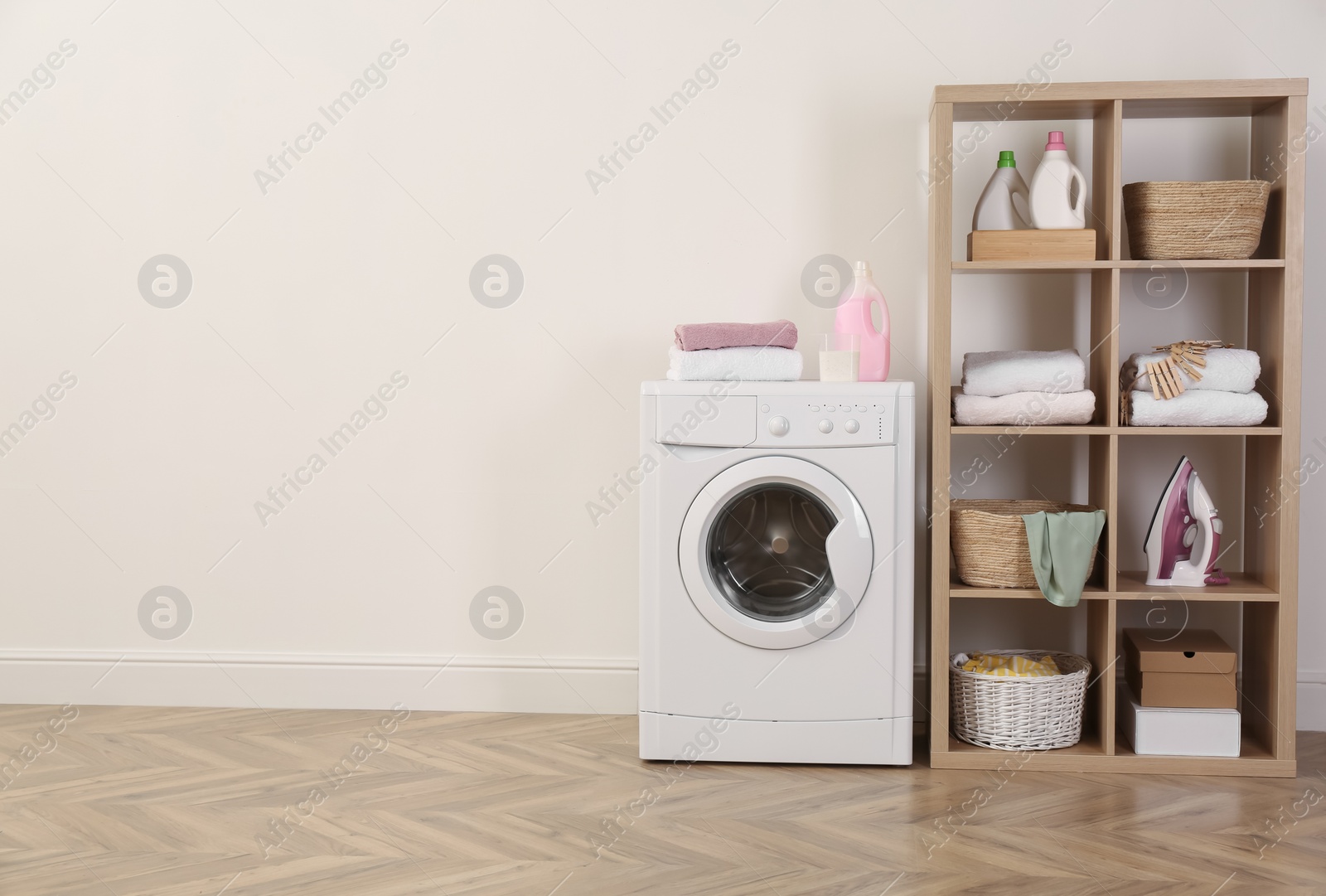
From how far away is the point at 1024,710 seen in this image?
2.30 meters

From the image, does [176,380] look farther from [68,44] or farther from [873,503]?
[873,503]

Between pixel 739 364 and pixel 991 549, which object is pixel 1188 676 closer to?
pixel 991 549

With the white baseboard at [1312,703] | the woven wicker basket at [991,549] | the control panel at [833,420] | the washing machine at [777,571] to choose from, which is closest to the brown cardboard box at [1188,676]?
the woven wicker basket at [991,549]

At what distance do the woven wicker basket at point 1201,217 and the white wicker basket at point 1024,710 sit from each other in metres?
0.98

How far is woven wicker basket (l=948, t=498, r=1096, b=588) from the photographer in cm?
229

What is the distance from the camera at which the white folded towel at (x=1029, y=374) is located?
228 cm

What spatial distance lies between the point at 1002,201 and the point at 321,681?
2.14 meters

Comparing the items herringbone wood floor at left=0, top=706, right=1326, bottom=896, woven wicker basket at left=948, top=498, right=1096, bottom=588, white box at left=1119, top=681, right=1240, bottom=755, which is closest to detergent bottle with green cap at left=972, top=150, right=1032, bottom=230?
woven wicker basket at left=948, top=498, right=1096, bottom=588

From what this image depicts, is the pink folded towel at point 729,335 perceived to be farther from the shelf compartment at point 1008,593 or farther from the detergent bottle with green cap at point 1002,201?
the shelf compartment at point 1008,593

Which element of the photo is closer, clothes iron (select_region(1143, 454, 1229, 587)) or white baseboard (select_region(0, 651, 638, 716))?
clothes iron (select_region(1143, 454, 1229, 587))

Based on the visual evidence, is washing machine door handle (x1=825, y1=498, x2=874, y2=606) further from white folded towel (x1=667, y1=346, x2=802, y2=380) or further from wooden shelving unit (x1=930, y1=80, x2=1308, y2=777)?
white folded towel (x1=667, y1=346, x2=802, y2=380)

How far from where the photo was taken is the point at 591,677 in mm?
2738

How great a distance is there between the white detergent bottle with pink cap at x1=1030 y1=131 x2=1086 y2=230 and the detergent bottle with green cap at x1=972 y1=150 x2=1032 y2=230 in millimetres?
56

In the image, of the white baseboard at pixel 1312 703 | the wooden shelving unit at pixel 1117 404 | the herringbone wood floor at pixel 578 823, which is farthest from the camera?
the white baseboard at pixel 1312 703
